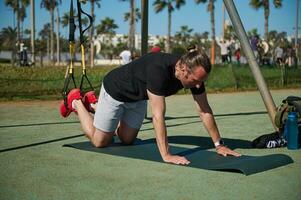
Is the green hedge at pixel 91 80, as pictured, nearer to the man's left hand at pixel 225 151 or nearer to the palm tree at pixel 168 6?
the man's left hand at pixel 225 151

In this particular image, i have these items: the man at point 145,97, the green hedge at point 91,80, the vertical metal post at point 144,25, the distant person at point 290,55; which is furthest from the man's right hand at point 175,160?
the distant person at point 290,55

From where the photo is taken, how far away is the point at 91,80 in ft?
53.7

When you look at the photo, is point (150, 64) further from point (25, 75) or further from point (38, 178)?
point (25, 75)

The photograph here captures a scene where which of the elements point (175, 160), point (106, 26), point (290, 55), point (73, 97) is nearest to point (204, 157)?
point (175, 160)

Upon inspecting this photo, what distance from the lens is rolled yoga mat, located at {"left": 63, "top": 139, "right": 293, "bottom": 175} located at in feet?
14.4

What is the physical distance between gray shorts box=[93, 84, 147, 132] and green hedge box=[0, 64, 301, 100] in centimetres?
873

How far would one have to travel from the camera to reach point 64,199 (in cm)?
347

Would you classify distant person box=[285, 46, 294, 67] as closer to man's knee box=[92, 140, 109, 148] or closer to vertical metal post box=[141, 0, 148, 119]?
vertical metal post box=[141, 0, 148, 119]

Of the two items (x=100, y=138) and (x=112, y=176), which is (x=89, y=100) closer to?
(x=100, y=138)

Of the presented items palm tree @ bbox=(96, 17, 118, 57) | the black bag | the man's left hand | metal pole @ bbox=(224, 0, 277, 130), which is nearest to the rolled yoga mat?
the man's left hand

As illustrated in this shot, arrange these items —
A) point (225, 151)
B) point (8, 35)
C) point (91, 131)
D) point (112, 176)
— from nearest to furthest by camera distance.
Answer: point (112, 176)
point (225, 151)
point (91, 131)
point (8, 35)

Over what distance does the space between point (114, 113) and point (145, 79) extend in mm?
725

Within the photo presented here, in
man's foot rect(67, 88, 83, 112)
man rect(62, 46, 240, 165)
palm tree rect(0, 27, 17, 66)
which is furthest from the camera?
palm tree rect(0, 27, 17, 66)

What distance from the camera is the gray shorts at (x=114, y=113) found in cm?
527
